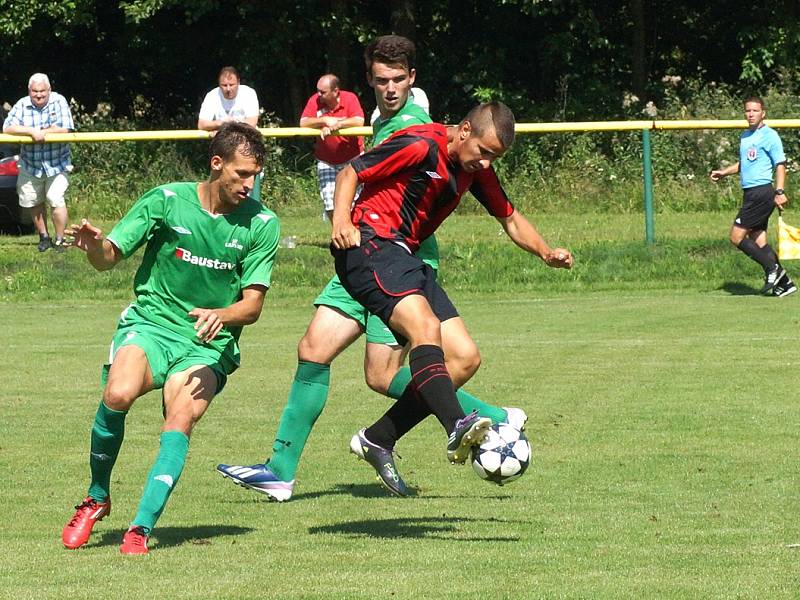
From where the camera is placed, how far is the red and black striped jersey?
6398 mm

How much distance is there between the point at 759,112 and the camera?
1636 centimetres

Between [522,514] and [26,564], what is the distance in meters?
2.12

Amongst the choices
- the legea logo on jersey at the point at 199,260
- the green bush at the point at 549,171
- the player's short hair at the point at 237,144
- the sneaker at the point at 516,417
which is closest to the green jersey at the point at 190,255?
the legea logo on jersey at the point at 199,260

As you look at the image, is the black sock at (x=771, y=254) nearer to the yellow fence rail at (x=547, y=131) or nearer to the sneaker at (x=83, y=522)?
the yellow fence rail at (x=547, y=131)

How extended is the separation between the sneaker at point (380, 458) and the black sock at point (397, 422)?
0.08ft

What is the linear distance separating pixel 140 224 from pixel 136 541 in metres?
1.28

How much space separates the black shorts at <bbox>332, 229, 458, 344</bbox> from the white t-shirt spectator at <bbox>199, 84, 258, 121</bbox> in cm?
1059

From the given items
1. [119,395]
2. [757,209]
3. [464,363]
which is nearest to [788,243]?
[757,209]

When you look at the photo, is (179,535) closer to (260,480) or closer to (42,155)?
(260,480)

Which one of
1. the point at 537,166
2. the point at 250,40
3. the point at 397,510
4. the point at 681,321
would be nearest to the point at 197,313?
the point at 397,510

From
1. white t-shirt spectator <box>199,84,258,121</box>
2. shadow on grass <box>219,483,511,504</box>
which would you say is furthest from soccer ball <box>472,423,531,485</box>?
Answer: white t-shirt spectator <box>199,84,258,121</box>

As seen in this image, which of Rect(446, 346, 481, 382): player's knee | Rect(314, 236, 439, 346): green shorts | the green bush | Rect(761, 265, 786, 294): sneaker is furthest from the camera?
the green bush

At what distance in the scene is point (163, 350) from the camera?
6234 millimetres

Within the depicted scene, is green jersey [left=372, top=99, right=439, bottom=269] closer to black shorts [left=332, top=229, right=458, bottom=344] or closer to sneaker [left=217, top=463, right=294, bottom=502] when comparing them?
black shorts [left=332, top=229, right=458, bottom=344]
